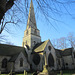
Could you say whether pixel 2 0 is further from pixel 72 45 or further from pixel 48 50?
pixel 72 45

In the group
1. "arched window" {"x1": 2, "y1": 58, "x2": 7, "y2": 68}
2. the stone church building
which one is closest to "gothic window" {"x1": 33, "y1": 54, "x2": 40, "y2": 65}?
the stone church building

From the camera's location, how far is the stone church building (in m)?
19.4

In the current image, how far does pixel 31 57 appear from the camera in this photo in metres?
25.0

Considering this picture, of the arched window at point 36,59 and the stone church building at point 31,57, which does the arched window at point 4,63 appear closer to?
the stone church building at point 31,57

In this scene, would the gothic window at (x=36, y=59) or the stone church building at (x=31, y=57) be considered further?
the gothic window at (x=36, y=59)

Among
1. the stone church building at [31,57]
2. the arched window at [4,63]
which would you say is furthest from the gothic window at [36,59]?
the arched window at [4,63]

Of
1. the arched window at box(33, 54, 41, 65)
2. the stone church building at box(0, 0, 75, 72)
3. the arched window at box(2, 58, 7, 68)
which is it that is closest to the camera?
the stone church building at box(0, 0, 75, 72)

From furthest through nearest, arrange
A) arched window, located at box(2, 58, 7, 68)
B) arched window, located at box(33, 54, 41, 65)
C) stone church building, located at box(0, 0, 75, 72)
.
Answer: arched window, located at box(33, 54, 41, 65)
arched window, located at box(2, 58, 7, 68)
stone church building, located at box(0, 0, 75, 72)

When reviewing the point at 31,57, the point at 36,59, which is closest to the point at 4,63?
the point at 31,57

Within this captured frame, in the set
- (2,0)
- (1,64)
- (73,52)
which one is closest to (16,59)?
(1,64)

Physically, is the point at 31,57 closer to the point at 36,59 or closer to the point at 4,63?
the point at 36,59

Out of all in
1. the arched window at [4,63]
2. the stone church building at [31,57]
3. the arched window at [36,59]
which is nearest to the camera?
the stone church building at [31,57]

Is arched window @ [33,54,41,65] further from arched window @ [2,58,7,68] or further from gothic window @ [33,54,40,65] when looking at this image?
arched window @ [2,58,7,68]

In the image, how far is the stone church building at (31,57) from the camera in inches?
762
